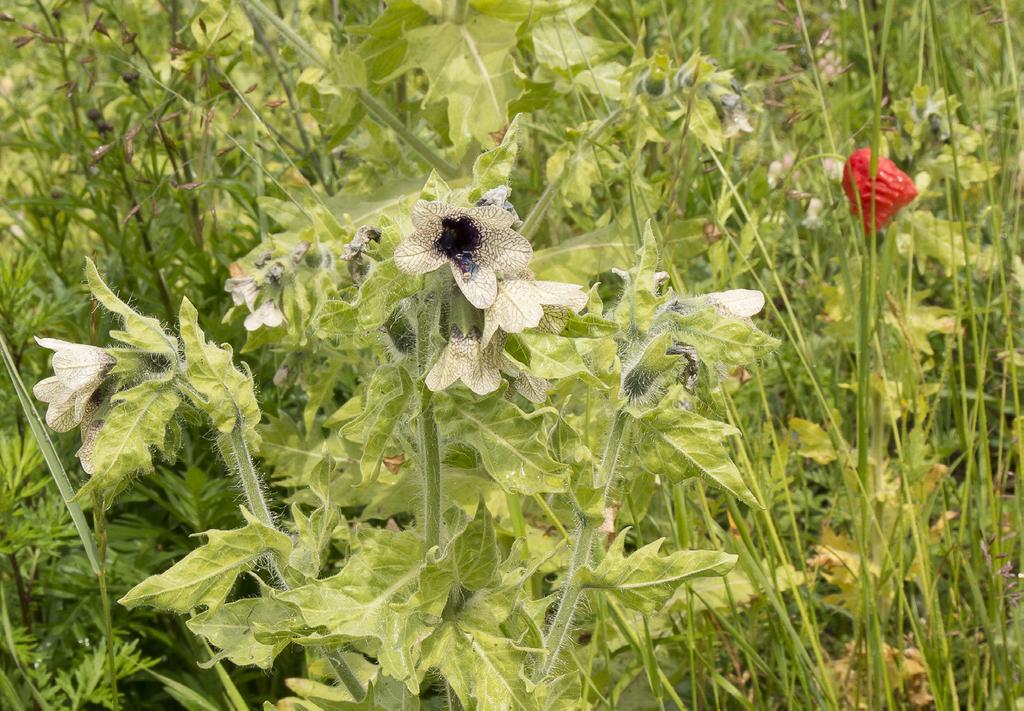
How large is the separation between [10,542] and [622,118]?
1.47 m

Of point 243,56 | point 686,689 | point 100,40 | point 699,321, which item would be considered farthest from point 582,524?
point 100,40

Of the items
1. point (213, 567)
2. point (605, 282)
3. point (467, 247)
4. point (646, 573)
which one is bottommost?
point (605, 282)

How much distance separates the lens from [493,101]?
2.32 meters

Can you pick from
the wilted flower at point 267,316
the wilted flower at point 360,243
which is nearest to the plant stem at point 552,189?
the wilted flower at point 267,316

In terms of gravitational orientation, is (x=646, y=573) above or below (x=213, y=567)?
below


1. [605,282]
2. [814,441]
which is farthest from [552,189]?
[814,441]

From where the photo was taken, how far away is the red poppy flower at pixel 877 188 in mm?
2070

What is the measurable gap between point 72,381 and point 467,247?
53 cm

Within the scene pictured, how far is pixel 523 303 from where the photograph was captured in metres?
1.17

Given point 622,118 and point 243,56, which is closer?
point 622,118

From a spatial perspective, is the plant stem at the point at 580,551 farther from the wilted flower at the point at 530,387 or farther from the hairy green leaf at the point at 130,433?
the hairy green leaf at the point at 130,433

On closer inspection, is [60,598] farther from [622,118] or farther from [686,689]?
[622,118]

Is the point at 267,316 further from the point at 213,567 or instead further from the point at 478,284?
the point at 478,284

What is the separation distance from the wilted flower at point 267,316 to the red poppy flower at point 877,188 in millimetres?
1100
